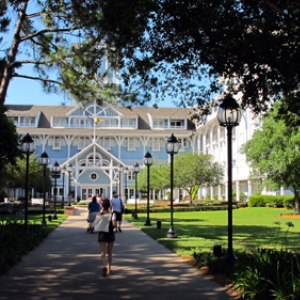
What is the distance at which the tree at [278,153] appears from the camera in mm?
30453

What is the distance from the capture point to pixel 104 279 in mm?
8516

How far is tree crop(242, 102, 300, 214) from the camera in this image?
30453 mm

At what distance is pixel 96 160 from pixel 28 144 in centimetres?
4760

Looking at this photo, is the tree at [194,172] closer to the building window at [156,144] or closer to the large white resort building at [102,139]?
the large white resort building at [102,139]

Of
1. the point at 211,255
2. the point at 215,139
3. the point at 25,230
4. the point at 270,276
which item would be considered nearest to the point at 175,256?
the point at 211,255

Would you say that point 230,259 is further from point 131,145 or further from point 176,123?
point 176,123

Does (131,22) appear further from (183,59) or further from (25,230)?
(25,230)

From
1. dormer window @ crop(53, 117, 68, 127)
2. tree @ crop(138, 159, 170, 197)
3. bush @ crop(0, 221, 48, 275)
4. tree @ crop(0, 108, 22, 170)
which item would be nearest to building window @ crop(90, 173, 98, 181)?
dormer window @ crop(53, 117, 68, 127)

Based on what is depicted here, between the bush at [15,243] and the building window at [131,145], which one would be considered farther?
the building window at [131,145]

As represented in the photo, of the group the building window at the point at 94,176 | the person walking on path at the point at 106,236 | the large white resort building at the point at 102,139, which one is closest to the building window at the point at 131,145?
the large white resort building at the point at 102,139

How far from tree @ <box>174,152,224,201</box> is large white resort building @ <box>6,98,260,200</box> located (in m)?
10.6

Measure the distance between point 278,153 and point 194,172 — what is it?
19.0 meters

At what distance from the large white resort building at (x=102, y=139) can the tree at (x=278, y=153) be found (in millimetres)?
27610

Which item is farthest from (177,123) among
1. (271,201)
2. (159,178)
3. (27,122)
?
(271,201)
